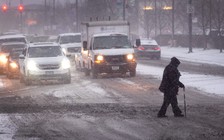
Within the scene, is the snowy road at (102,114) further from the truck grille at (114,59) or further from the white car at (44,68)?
the truck grille at (114,59)

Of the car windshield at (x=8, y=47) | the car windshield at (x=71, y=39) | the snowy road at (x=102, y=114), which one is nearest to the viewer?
the snowy road at (x=102, y=114)

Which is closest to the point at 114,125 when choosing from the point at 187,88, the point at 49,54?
the point at 187,88

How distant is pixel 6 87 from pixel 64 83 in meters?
2.61

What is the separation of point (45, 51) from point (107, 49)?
3.06 metres

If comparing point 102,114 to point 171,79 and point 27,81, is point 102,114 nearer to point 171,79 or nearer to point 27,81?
point 171,79

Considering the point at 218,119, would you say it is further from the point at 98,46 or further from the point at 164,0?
the point at 164,0

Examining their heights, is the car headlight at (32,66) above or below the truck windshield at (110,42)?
below

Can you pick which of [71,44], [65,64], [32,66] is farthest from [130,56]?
[71,44]

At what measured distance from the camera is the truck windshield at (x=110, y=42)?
2969 cm

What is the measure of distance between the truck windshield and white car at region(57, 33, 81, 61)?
10467 millimetres

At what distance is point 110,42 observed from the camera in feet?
97.7

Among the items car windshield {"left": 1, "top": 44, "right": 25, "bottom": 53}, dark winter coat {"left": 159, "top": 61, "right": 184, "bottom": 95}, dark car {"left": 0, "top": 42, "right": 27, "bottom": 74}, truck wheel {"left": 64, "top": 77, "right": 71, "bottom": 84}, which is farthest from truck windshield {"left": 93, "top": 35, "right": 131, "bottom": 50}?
dark winter coat {"left": 159, "top": 61, "right": 184, "bottom": 95}

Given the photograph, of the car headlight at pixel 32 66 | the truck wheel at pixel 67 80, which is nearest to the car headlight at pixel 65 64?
the truck wheel at pixel 67 80

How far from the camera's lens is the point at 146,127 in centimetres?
1352
